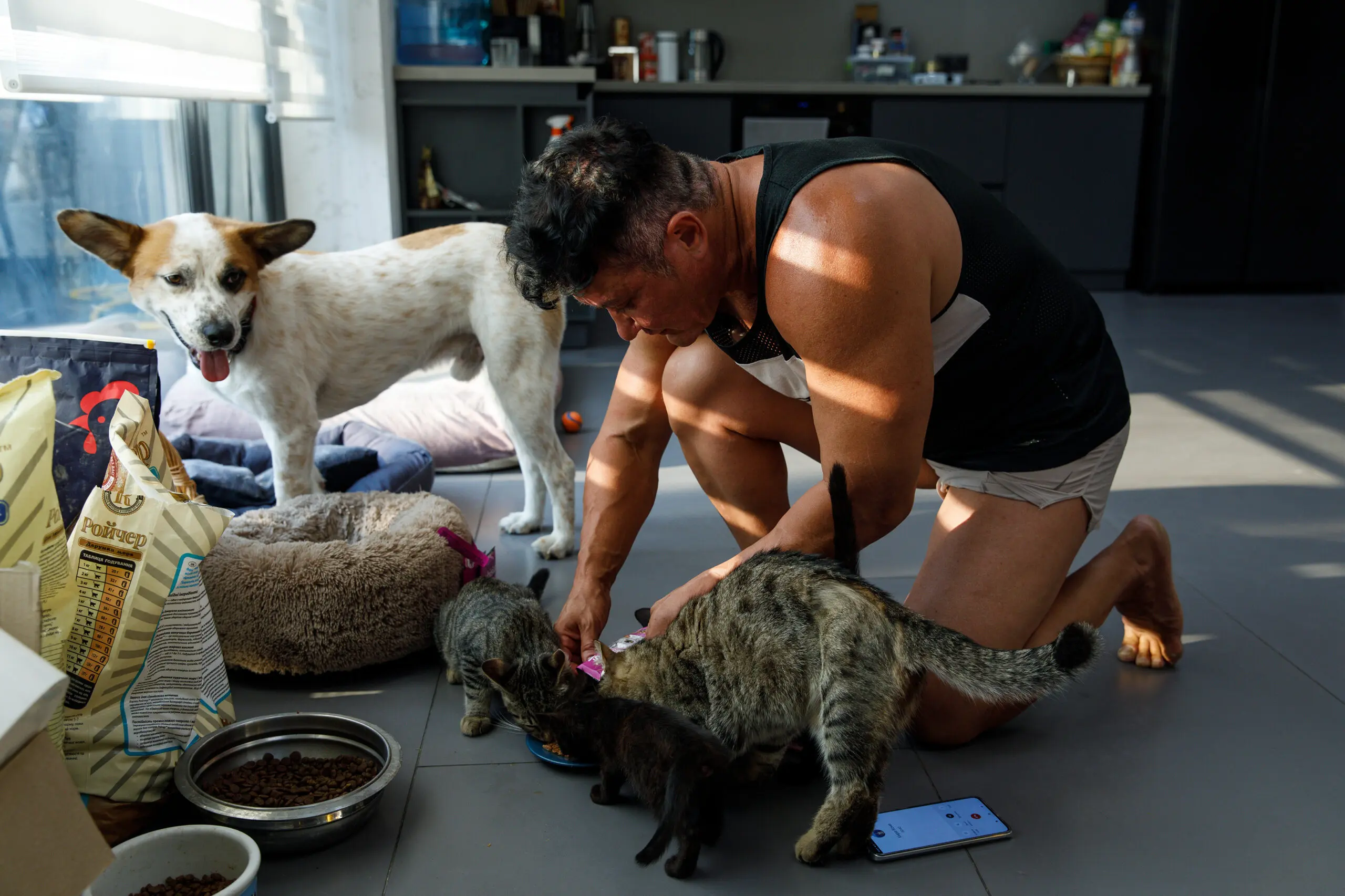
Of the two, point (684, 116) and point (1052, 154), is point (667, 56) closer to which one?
point (684, 116)

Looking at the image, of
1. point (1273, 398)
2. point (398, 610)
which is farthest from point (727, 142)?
point (398, 610)

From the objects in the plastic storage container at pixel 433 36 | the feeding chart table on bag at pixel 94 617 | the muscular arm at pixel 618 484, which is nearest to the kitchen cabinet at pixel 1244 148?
the plastic storage container at pixel 433 36

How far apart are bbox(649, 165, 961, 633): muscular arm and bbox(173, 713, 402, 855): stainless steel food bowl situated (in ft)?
2.84

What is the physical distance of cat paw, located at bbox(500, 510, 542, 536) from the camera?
301cm

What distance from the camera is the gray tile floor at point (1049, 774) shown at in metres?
1.58

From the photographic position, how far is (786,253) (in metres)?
1.54

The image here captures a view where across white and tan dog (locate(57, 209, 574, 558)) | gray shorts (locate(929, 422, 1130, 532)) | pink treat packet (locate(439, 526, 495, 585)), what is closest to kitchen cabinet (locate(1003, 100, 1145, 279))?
white and tan dog (locate(57, 209, 574, 558))

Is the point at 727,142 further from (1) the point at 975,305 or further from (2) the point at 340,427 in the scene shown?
(1) the point at 975,305

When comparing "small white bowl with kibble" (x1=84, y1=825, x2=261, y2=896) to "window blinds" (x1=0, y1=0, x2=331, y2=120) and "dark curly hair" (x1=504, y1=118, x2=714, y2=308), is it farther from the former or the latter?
"window blinds" (x1=0, y1=0, x2=331, y2=120)

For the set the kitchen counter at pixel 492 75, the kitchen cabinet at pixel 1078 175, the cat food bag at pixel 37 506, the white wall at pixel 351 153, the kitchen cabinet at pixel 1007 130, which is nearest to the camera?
the cat food bag at pixel 37 506

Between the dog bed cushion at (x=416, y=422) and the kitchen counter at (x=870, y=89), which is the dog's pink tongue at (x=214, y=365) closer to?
the dog bed cushion at (x=416, y=422)

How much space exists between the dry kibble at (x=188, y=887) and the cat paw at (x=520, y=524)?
62.4 inches

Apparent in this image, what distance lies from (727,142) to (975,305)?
18.1 feet

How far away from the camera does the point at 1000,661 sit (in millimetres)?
1509
